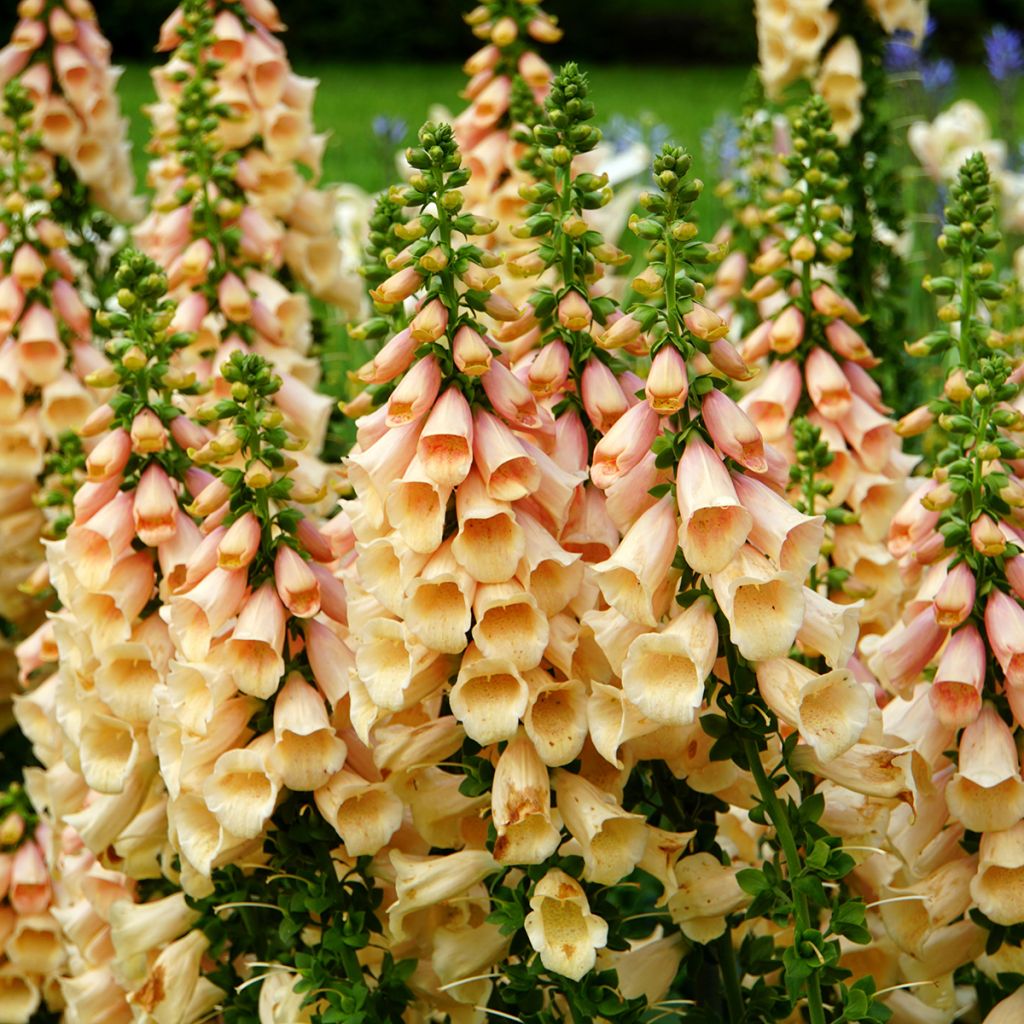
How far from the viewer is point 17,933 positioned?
8.98ft

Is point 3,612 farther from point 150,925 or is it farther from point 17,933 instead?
point 150,925

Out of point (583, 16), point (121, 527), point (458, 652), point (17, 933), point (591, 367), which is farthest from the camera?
point (583, 16)

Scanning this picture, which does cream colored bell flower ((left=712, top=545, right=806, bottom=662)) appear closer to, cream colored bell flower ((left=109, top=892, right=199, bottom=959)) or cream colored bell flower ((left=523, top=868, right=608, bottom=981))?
cream colored bell flower ((left=523, top=868, right=608, bottom=981))

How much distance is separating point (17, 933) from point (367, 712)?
4.24 feet

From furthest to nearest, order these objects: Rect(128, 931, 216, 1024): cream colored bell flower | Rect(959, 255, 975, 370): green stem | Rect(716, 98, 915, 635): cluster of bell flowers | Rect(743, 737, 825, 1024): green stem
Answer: Rect(716, 98, 915, 635): cluster of bell flowers < Rect(128, 931, 216, 1024): cream colored bell flower < Rect(959, 255, 975, 370): green stem < Rect(743, 737, 825, 1024): green stem

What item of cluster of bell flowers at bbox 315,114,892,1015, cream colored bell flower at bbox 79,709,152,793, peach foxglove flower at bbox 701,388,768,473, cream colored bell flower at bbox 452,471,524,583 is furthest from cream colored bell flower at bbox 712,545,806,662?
cream colored bell flower at bbox 79,709,152,793

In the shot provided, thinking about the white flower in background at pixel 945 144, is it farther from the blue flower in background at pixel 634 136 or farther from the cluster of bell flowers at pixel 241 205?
the cluster of bell flowers at pixel 241 205

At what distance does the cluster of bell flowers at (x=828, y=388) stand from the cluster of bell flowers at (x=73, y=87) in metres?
1.66

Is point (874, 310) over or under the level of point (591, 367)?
under

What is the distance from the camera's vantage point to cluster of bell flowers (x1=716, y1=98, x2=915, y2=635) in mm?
2326

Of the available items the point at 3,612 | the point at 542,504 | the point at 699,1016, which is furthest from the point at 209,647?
the point at 3,612

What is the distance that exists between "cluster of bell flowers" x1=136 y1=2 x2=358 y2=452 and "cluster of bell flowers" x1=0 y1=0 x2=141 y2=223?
31 cm

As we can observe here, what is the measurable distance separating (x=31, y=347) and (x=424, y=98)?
523 inches

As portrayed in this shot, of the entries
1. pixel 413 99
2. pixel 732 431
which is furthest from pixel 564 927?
pixel 413 99
